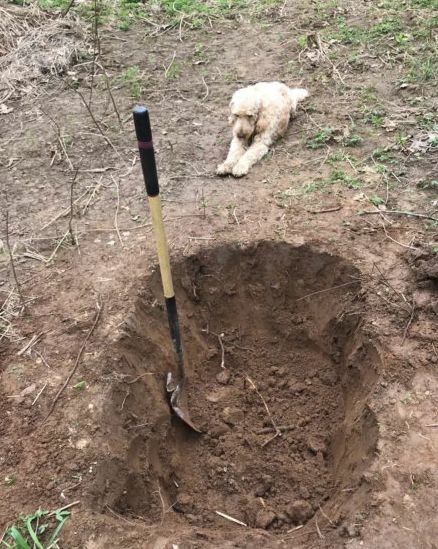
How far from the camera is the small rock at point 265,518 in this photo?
10.2 ft

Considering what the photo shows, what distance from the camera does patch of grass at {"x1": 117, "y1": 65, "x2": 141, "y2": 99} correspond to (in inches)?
253

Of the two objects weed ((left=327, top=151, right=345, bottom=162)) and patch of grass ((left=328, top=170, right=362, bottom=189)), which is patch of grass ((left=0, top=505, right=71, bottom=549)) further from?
weed ((left=327, top=151, right=345, bottom=162))

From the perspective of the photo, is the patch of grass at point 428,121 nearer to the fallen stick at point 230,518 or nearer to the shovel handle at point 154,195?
Result: the shovel handle at point 154,195

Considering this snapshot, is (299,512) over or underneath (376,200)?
underneath

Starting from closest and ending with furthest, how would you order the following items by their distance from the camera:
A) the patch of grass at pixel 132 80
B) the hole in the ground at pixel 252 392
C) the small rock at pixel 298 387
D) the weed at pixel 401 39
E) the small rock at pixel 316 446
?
1. the hole in the ground at pixel 252 392
2. the small rock at pixel 316 446
3. the small rock at pixel 298 387
4. the patch of grass at pixel 132 80
5. the weed at pixel 401 39

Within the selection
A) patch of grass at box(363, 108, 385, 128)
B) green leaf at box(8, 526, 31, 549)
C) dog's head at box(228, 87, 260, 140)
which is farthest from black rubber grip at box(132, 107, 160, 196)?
patch of grass at box(363, 108, 385, 128)

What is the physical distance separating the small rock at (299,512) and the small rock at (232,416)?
83 cm

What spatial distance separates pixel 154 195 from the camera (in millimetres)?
2904

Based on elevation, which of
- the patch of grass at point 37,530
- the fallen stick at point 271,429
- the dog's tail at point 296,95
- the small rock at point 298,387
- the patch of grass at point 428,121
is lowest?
the fallen stick at point 271,429

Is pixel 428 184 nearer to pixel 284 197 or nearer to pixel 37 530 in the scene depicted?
pixel 284 197

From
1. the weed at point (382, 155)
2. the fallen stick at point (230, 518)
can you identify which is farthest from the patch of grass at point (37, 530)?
the weed at point (382, 155)

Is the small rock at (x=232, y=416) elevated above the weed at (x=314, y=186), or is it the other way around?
the weed at (x=314, y=186)

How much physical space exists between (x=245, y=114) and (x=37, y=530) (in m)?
4.15

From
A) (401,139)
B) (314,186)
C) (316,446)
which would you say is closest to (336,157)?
(314,186)
